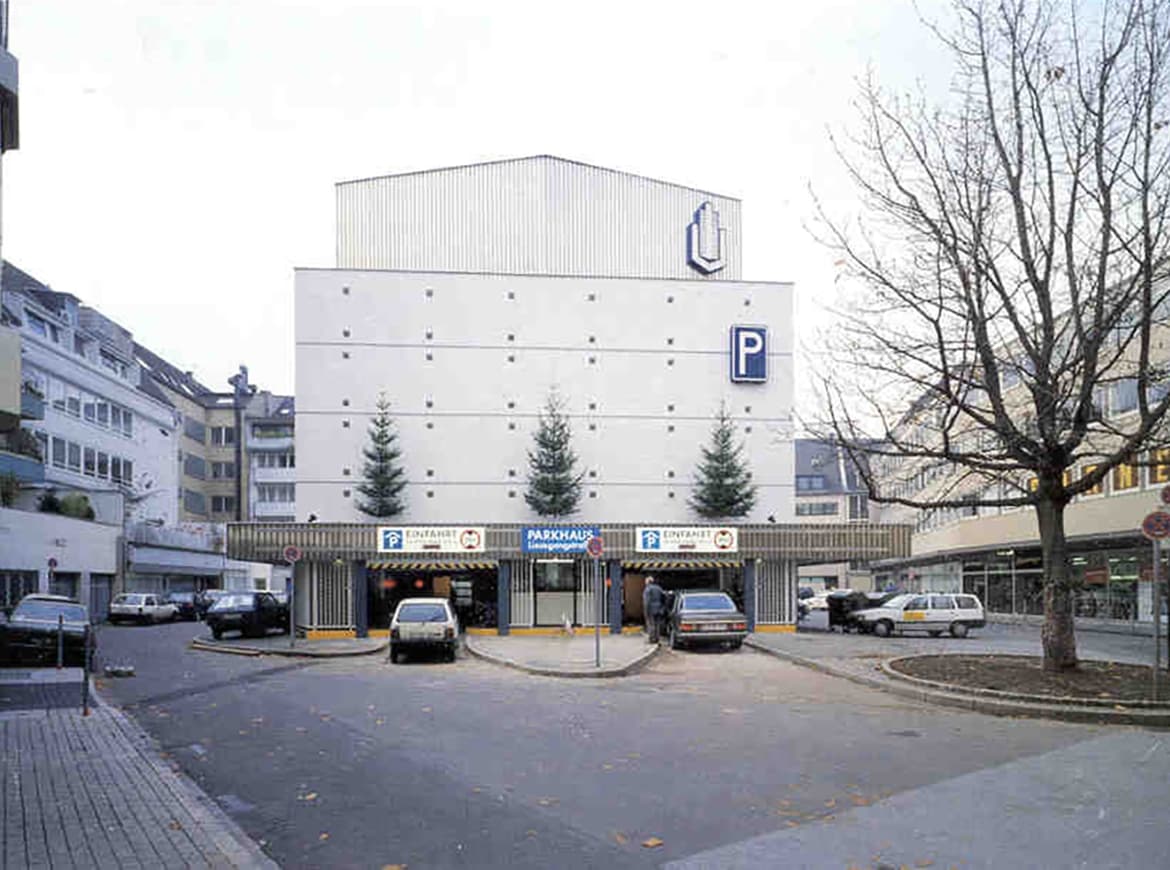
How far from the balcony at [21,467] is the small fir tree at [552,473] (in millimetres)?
18048

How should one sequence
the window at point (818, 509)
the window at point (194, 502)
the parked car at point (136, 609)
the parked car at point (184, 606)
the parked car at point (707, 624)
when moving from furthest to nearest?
1. the window at point (818, 509)
2. the window at point (194, 502)
3. the parked car at point (184, 606)
4. the parked car at point (136, 609)
5. the parked car at point (707, 624)

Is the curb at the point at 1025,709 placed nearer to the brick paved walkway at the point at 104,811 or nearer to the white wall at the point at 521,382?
the brick paved walkway at the point at 104,811

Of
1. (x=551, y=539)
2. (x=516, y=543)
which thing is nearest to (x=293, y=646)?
(x=516, y=543)

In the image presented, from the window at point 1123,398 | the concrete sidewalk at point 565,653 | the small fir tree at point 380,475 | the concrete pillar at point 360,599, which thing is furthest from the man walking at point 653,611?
the window at point 1123,398

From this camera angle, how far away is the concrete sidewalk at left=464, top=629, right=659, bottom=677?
2138 centimetres

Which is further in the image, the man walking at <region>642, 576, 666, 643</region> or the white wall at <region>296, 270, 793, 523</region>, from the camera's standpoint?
the white wall at <region>296, 270, 793, 523</region>

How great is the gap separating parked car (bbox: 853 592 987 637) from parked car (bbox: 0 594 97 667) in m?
24.4

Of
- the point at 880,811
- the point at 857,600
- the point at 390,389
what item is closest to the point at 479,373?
the point at 390,389

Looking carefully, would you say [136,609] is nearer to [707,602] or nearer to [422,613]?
[422,613]

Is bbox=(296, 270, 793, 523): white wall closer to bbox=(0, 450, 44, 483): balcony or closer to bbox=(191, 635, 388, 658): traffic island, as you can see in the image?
bbox=(191, 635, 388, 658): traffic island

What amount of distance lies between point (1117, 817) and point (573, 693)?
34.1ft

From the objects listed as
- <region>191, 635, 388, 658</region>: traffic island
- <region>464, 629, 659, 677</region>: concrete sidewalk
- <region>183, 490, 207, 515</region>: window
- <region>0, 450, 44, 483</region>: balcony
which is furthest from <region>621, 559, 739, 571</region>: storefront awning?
<region>183, 490, 207, 515</region>: window

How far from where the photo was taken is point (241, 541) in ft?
109

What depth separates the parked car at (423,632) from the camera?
24.5 m
